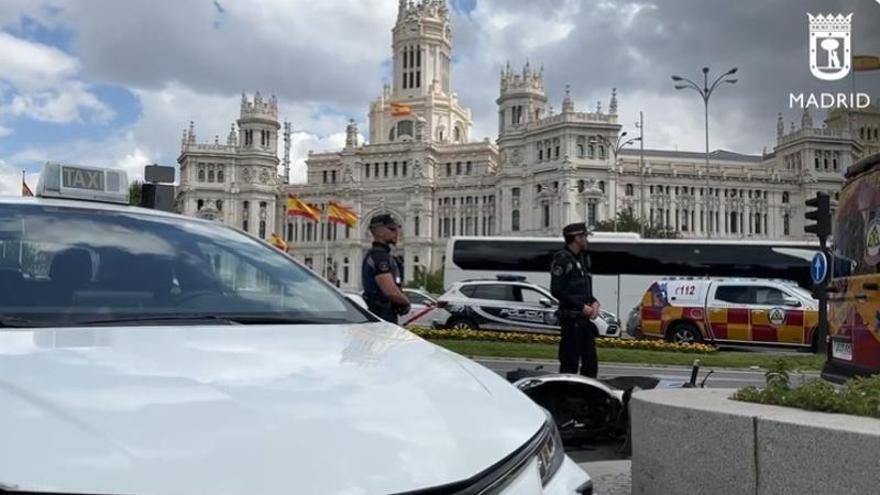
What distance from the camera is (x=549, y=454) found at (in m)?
2.30

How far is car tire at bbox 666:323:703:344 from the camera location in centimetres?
1966

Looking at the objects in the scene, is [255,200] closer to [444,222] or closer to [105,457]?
[444,222]

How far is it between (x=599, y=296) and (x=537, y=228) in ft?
249

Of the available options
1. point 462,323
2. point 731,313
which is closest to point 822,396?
point 731,313

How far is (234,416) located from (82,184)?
2519mm

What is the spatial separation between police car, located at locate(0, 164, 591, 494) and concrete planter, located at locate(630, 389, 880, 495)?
1257 millimetres

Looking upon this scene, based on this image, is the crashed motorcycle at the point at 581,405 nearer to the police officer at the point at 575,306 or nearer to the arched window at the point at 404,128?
the police officer at the point at 575,306

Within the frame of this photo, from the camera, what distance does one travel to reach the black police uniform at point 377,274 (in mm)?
7355

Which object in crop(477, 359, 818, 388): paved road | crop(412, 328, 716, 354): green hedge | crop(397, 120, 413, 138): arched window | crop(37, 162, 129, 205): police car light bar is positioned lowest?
crop(477, 359, 818, 388): paved road

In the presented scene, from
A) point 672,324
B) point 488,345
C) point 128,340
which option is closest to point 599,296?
point 672,324

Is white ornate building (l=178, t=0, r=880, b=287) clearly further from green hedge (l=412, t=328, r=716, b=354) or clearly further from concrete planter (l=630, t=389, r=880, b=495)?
concrete planter (l=630, t=389, r=880, b=495)

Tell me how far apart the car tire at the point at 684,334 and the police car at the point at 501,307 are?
1458mm

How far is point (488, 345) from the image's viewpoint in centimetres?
1638

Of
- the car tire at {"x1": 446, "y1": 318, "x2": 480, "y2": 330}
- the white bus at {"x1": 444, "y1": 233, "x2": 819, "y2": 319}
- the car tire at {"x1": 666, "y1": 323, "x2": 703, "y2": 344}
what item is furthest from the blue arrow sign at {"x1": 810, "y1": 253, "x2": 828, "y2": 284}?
the white bus at {"x1": 444, "y1": 233, "x2": 819, "y2": 319}
